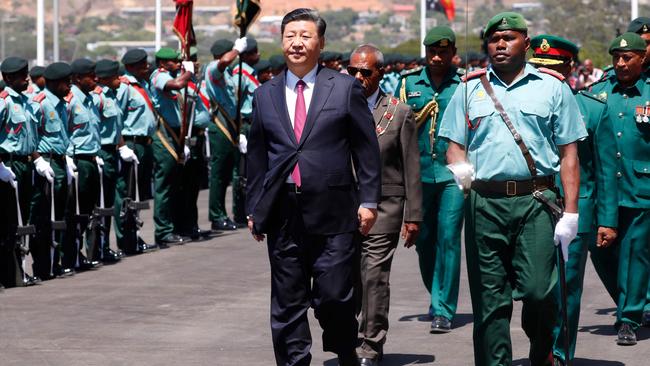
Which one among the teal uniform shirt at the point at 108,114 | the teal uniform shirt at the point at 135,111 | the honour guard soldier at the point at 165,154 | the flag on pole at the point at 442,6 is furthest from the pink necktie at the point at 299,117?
the flag on pole at the point at 442,6

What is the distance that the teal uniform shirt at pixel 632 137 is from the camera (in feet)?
37.4

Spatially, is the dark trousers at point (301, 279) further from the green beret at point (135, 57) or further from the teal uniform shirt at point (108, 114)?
the green beret at point (135, 57)

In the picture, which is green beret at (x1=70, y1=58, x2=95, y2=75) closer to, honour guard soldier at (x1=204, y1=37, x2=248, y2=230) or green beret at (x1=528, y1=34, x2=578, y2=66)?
honour guard soldier at (x1=204, y1=37, x2=248, y2=230)

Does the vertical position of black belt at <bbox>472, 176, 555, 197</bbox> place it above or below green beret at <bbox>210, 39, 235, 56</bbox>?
below

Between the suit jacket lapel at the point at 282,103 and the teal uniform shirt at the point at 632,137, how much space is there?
3.39 meters

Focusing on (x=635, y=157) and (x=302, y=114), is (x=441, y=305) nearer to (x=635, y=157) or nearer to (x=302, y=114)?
(x=635, y=157)

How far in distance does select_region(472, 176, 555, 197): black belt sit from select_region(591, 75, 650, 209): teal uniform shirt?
2846 mm

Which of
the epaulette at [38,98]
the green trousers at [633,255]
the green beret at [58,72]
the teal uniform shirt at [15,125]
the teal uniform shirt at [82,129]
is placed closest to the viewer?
the green trousers at [633,255]

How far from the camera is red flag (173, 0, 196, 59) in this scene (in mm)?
18203

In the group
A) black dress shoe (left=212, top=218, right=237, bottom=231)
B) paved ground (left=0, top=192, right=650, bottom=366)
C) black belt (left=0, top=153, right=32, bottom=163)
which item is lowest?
black dress shoe (left=212, top=218, right=237, bottom=231)

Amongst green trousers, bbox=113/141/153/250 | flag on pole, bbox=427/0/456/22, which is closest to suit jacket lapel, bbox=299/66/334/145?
green trousers, bbox=113/141/153/250

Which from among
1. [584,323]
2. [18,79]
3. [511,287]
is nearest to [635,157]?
[584,323]

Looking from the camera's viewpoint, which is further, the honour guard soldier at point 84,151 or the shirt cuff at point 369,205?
the honour guard soldier at point 84,151

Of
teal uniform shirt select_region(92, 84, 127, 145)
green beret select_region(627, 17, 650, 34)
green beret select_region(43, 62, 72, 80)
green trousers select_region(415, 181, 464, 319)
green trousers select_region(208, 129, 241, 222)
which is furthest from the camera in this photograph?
green trousers select_region(208, 129, 241, 222)
